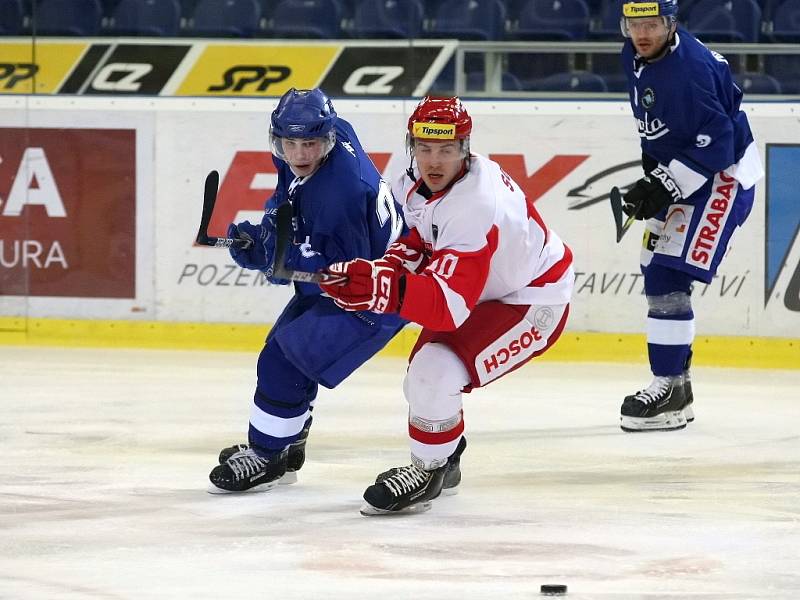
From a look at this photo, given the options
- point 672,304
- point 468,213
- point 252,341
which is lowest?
point 252,341

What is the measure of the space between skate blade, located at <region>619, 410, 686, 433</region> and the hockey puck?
6.54ft

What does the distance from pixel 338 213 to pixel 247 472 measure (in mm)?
636

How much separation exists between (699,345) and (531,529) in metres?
3.08

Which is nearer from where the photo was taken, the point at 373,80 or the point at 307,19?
the point at 373,80

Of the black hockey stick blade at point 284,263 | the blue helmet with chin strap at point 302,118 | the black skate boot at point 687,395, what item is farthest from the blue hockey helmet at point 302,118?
the black skate boot at point 687,395

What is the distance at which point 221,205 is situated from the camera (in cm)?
651

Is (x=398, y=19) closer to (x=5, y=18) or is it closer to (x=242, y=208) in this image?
(x=242, y=208)

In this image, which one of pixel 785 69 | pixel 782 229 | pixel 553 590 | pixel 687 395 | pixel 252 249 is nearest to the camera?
pixel 553 590

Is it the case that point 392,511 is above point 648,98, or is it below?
below

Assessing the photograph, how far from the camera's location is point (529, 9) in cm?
659

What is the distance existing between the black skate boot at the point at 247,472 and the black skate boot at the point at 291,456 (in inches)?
2.3

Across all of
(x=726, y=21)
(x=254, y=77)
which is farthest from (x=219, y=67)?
(x=726, y=21)

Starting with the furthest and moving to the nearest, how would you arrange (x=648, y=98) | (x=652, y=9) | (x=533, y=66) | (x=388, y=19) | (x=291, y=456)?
(x=388, y=19), (x=533, y=66), (x=648, y=98), (x=652, y=9), (x=291, y=456)

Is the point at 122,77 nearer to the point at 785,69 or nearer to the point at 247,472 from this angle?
the point at 785,69
